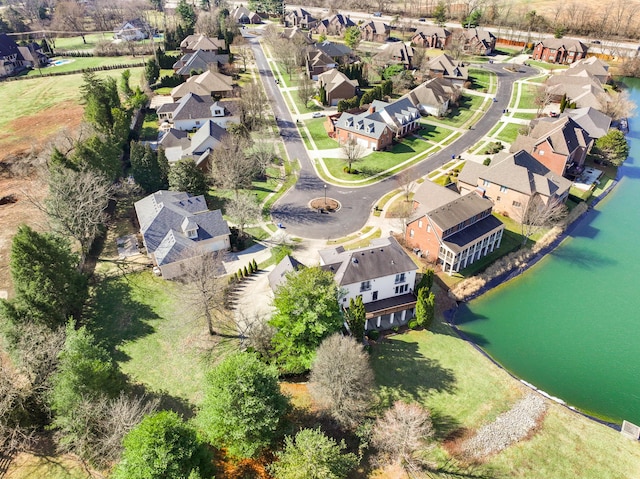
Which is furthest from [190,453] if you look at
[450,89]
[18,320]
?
[450,89]

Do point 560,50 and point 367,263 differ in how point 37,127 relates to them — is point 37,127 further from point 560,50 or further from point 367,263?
point 560,50

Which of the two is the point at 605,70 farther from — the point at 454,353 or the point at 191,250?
the point at 191,250

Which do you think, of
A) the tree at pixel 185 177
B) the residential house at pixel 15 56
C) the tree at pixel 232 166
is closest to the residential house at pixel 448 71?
the tree at pixel 232 166

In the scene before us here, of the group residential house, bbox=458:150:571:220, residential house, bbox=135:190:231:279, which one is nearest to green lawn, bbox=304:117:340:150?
residential house, bbox=458:150:571:220

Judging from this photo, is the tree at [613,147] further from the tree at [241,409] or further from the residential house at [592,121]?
the tree at [241,409]

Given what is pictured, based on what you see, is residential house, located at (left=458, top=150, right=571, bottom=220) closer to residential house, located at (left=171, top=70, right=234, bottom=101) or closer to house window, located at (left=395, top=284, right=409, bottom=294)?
house window, located at (left=395, top=284, right=409, bottom=294)

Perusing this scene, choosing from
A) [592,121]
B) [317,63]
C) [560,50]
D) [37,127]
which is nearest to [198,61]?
[317,63]

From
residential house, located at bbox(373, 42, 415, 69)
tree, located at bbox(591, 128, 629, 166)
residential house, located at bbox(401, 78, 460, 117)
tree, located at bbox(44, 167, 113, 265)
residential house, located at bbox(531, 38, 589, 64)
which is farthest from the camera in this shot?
residential house, located at bbox(531, 38, 589, 64)
